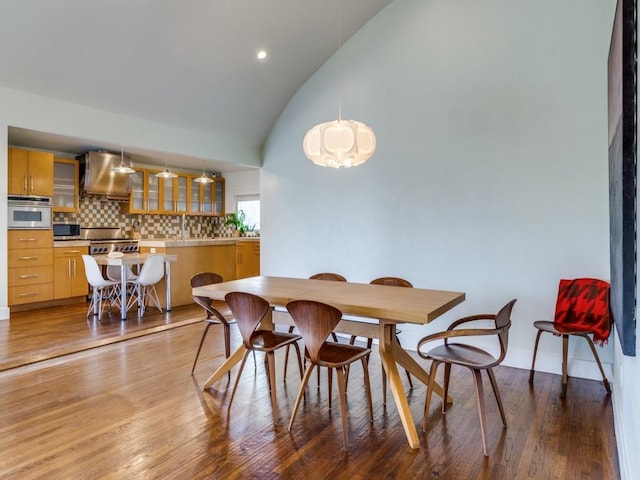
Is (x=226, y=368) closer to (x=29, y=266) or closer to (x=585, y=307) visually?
(x=585, y=307)

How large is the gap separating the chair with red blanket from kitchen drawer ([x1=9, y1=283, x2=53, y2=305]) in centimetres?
625

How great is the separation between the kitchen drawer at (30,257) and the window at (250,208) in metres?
3.75

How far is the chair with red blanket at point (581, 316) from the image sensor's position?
9.59 feet

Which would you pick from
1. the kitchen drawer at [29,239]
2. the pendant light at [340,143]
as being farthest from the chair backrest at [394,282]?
the kitchen drawer at [29,239]

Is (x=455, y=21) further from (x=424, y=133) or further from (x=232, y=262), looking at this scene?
(x=232, y=262)

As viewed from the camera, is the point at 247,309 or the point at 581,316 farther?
the point at 581,316

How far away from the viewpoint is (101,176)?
661 cm

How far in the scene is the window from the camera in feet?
28.3

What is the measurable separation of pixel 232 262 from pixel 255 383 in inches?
166

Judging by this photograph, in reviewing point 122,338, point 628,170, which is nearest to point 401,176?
point 628,170

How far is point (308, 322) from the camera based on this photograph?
2268 mm

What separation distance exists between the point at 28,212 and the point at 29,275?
88 cm

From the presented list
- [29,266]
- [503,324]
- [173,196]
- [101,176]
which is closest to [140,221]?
[173,196]

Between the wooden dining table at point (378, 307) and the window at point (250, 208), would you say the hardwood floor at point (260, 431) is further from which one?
the window at point (250, 208)
